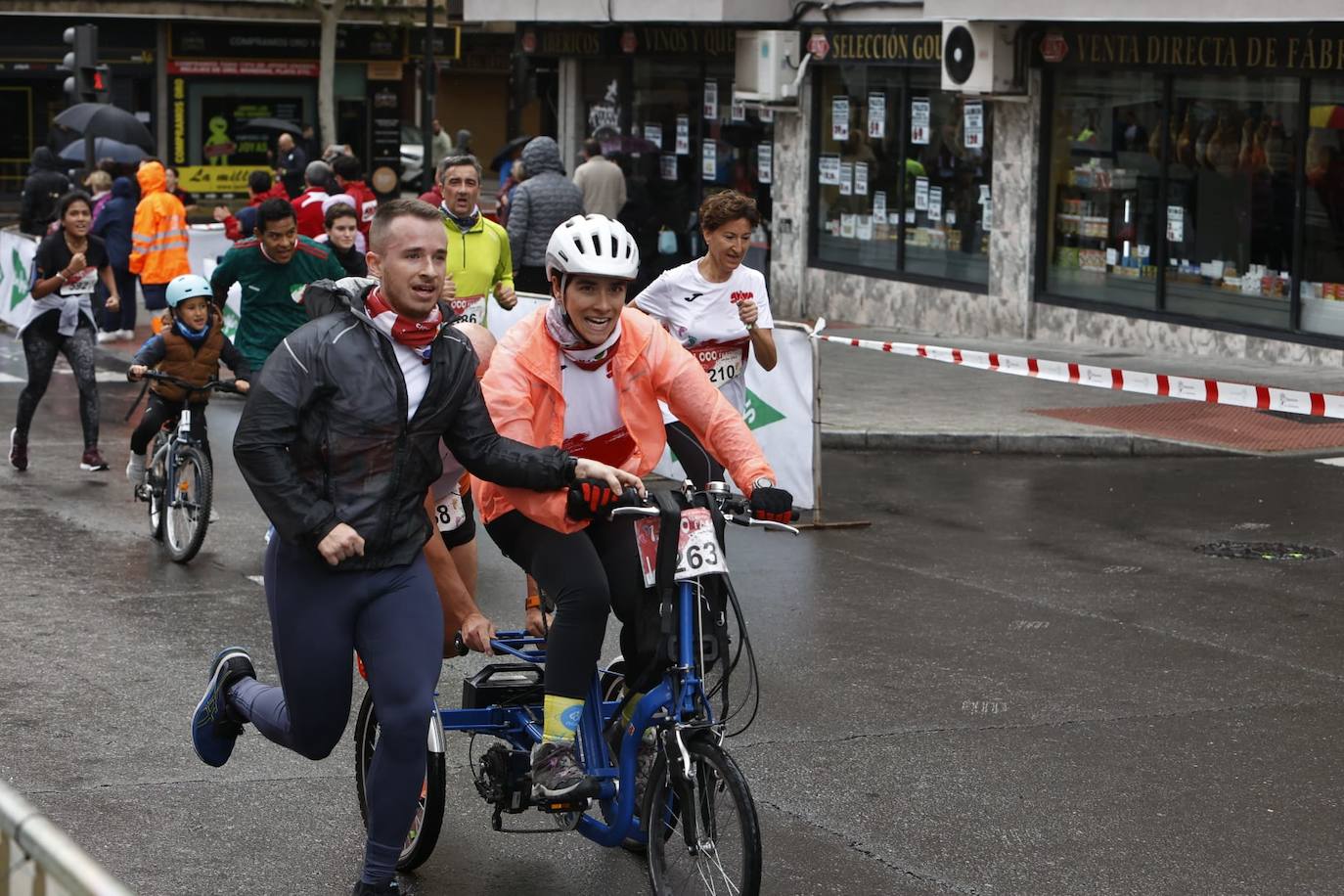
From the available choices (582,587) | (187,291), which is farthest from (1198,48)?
(582,587)

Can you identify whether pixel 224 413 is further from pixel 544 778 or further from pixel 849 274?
pixel 544 778

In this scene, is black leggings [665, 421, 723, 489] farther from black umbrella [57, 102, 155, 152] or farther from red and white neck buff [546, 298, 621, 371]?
black umbrella [57, 102, 155, 152]

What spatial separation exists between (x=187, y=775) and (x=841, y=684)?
2.59m

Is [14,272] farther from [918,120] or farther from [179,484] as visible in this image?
[179,484]

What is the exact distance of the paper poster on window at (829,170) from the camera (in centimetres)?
2227

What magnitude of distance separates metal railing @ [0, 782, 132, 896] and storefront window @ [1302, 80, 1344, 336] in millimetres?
15253

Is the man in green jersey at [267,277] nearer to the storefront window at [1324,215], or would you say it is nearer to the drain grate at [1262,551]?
the drain grate at [1262,551]

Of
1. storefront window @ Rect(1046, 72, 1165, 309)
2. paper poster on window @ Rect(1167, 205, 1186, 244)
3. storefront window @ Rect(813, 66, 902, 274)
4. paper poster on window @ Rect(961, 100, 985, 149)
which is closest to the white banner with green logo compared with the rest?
storefront window @ Rect(813, 66, 902, 274)

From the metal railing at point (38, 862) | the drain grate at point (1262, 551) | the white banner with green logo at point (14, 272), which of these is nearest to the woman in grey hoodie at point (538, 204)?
the drain grate at point (1262, 551)

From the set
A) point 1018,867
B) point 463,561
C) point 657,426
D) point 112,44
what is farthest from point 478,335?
point 112,44

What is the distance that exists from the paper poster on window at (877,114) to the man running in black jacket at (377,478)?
660 inches

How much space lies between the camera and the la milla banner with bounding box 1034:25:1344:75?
16328 millimetres

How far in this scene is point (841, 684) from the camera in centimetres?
786

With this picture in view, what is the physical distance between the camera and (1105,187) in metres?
18.9
